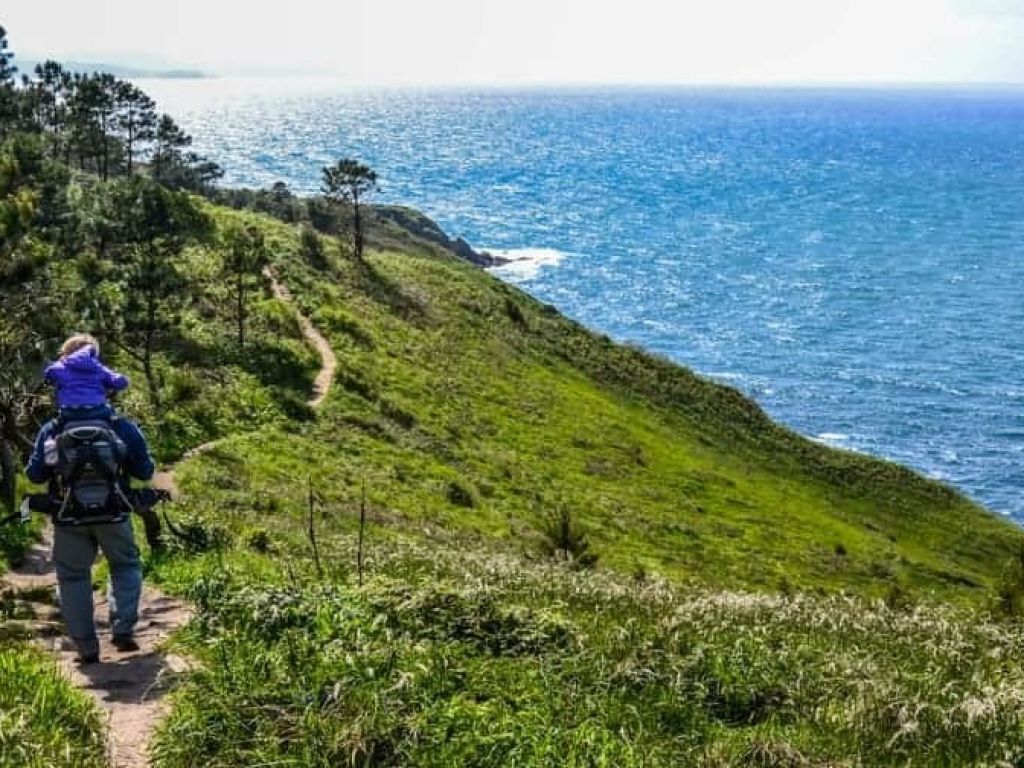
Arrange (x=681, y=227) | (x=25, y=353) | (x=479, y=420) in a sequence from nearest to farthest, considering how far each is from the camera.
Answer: (x=25, y=353) < (x=479, y=420) < (x=681, y=227)

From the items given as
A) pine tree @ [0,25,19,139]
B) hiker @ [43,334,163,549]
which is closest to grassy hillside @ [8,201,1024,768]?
hiker @ [43,334,163,549]

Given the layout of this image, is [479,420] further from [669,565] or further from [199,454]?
[199,454]

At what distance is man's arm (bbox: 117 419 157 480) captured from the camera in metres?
8.77

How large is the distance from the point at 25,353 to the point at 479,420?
37901 millimetres

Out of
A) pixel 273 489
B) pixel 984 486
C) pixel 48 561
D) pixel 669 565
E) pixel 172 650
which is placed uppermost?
pixel 172 650

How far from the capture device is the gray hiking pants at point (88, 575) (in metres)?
8.66

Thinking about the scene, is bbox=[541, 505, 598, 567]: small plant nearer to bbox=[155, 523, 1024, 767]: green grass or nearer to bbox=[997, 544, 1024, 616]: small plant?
bbox=[997, 544, 1024, 616]: small plant

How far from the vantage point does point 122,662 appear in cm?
862

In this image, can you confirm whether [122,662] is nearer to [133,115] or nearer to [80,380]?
[80,380]

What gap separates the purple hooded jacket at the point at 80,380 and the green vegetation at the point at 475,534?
2147 mm

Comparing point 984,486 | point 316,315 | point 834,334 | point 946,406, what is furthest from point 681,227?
point 316,315

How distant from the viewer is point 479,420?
54781 mm

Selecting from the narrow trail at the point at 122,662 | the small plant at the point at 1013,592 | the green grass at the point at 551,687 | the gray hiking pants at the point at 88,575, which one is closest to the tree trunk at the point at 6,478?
the narrow trail at the point at 122,662

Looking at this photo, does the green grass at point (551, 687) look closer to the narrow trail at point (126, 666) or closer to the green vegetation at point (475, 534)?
the green vegetation at point (475, 534)
